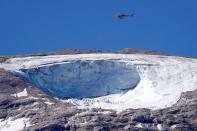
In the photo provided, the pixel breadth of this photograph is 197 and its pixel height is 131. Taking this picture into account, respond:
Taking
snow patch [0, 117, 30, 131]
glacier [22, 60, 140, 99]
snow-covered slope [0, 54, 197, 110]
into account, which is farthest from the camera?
glacier [22, 60, 140, 99]

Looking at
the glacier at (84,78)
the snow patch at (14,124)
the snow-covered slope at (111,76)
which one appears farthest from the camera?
the glacier at (84,78)

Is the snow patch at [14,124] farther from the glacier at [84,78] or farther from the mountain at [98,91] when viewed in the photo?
the glacier at [84,78]

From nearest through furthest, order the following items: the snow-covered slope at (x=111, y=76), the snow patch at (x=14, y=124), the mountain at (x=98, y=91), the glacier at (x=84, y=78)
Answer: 1. the mountain at (x=98, y=91)
2. the snow patch at (x=14, y=124)
3. the snow-covered slope at (x=111, y=76)
4. the glacier at (x=84, y=78)

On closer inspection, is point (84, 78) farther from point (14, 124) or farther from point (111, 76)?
point (14, 124)

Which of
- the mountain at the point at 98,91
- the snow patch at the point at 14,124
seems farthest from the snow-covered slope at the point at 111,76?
the snow patch at the point at 14,124

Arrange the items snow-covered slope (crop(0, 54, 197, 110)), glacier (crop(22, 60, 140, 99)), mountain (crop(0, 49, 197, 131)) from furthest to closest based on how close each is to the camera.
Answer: glacier (crop(22, 60, 140, 99)) → snow-covered slope (crop(0, 54, 197, 110)) → mountain (crop(0, 49, 197, 131))

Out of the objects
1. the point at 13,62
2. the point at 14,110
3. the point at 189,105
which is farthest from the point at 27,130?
the point at 13,62

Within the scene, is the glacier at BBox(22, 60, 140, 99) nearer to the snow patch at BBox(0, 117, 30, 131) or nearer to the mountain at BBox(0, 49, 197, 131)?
the mountain at BBox(0, 49, 197, 131)

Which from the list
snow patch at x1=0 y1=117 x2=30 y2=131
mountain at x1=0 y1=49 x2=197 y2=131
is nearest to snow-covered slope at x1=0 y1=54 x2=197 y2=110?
mountain at x1=0 y1=49 x2=197 y2=131
